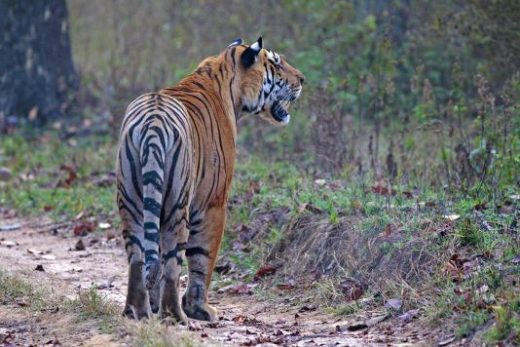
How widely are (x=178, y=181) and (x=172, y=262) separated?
497mm

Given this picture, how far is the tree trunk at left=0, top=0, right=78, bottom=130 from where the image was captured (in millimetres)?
14727

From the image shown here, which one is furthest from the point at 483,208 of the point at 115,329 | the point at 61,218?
the point at 61,218

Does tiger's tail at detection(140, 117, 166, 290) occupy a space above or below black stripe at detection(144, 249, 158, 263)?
above

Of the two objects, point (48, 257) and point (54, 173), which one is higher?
point (54, 173)

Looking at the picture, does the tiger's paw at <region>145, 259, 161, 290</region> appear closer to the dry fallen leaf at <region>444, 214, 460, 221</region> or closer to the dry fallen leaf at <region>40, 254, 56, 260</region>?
the dry fallen leaf at <region>444, 214, 460, 221</region>

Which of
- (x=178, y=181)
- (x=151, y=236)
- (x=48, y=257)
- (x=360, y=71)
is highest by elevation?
(x=360, y=71)

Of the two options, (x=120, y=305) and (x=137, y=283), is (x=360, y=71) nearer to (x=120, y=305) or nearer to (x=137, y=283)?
(x=120, y=305)

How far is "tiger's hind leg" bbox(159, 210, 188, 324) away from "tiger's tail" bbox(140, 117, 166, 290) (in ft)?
0.45

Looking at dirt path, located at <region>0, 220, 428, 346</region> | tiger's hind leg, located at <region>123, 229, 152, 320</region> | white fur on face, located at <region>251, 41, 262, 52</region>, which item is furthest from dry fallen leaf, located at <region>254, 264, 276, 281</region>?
tiger's hind leg, located at <region>123, 229, 152, 320</region>

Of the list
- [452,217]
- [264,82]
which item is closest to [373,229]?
[452,217]

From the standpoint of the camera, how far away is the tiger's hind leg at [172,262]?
6340mm

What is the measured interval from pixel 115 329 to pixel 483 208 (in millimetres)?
2994

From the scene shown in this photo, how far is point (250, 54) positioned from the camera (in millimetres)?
7664

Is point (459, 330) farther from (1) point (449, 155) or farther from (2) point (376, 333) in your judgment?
(1) point (449, 155)
